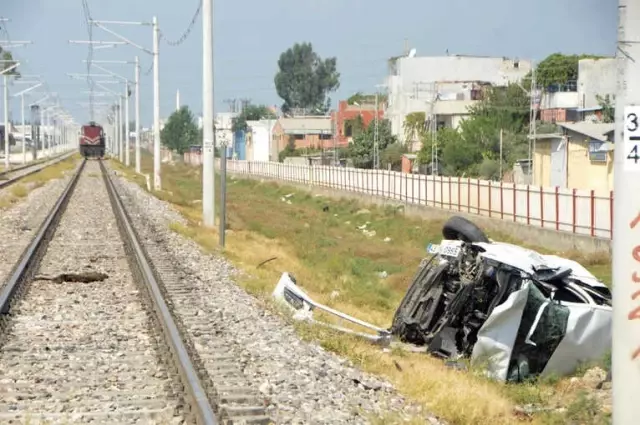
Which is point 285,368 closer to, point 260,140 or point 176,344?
point 176,344

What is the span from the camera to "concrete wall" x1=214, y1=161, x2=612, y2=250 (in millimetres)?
30344

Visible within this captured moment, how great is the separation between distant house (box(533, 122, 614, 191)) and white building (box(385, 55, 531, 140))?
39.9m

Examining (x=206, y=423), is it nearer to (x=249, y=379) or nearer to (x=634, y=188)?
(x=249, y=379)

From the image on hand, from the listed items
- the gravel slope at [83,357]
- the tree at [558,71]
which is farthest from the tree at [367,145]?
the gravel slope at [83,357]

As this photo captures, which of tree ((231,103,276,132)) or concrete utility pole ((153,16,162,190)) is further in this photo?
tree ((231,103,276,132))

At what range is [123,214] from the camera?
1262 inches

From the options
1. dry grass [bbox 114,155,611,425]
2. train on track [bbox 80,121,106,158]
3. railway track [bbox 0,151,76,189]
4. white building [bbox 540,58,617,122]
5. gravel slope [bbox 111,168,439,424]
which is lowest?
dry grass [bbox 114,155,611,425]

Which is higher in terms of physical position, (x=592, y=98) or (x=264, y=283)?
(x=592, y=98)

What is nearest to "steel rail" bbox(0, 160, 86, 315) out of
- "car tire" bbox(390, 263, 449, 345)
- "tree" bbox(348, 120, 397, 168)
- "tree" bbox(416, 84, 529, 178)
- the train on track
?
"car tire" bbox(390, 263, 449, 345)

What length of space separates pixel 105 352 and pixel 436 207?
35.8 metres

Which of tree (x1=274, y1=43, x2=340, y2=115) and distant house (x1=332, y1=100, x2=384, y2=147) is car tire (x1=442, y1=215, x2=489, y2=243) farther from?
tree (x1=274, y1=43, x2=340, y2=115)

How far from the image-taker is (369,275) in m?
25.8

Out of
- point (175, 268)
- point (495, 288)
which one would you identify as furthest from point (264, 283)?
point (495, 288)

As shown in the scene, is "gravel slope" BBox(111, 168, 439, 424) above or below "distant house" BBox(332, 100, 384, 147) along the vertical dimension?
below
